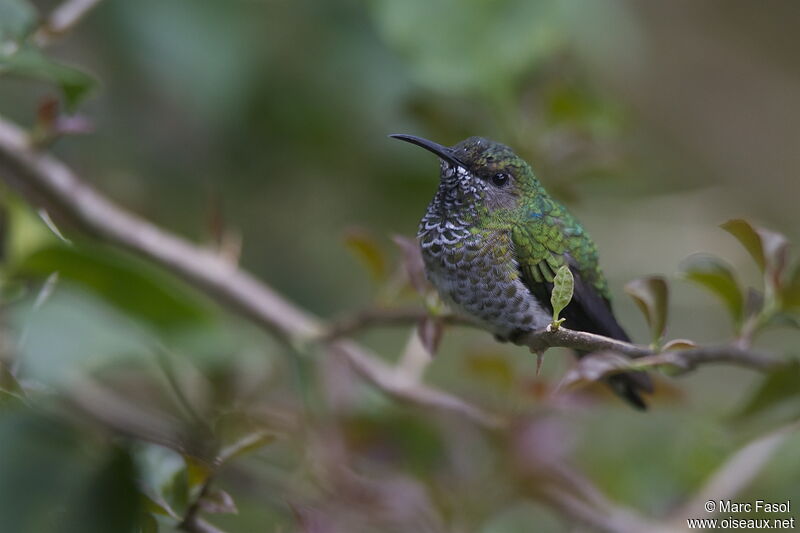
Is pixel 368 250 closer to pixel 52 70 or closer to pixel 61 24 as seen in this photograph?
pixel 52 70

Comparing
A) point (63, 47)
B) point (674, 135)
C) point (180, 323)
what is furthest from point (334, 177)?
point (674, 135)

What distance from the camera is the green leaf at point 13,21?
56.4 inches

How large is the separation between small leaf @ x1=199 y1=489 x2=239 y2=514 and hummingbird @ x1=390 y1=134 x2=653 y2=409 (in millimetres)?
618

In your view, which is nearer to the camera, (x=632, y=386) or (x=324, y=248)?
(x=632, y=386)

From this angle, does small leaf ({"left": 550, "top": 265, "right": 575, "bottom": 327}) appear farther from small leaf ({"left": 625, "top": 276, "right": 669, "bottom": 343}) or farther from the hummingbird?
the hummingbird

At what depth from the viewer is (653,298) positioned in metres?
1.33

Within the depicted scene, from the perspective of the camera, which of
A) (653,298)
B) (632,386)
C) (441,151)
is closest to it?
(653,298)

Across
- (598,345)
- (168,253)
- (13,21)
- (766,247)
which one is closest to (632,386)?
(766,247)

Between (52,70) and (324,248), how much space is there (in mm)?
2318

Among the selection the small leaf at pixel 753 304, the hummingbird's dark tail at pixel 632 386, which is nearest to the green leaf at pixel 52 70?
the hummingbird's dark tail at pixel 632 386

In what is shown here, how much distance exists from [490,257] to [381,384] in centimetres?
36

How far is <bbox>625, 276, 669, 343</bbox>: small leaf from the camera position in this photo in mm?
1309

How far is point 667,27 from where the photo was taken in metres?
5.41

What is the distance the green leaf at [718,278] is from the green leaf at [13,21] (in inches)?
44.4
